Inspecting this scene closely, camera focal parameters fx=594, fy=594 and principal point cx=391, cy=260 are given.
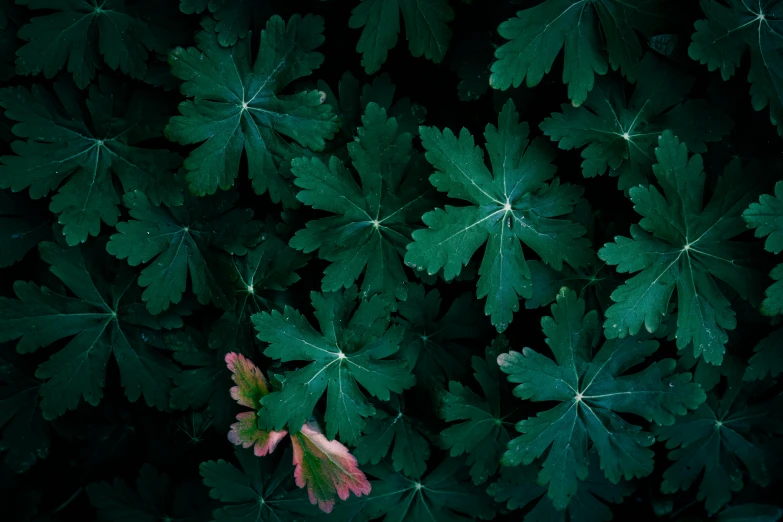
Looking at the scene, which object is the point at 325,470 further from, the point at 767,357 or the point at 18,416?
the point at 767,357

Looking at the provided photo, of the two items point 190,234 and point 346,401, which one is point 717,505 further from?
point 190,234

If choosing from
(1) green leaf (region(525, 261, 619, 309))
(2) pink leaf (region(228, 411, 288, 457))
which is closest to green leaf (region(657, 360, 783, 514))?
(1) green leaf (region(525, 261, 619, 309))

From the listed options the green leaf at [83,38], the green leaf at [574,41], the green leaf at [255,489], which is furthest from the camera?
the green leaf at [255,489]

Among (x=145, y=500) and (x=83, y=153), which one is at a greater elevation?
(x=83, y=153)

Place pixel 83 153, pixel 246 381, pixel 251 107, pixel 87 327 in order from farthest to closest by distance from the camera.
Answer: pixel 87 327 < pixel 83 153 < pixel 251 107 < pixel 246 381

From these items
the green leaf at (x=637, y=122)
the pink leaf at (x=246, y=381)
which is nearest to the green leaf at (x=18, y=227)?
the pink leaf at (x=246, y=381)

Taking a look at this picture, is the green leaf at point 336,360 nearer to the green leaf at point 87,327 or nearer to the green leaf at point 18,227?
the green leaf at point 87,327

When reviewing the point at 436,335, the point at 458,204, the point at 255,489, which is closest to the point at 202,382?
the point at 255,489
